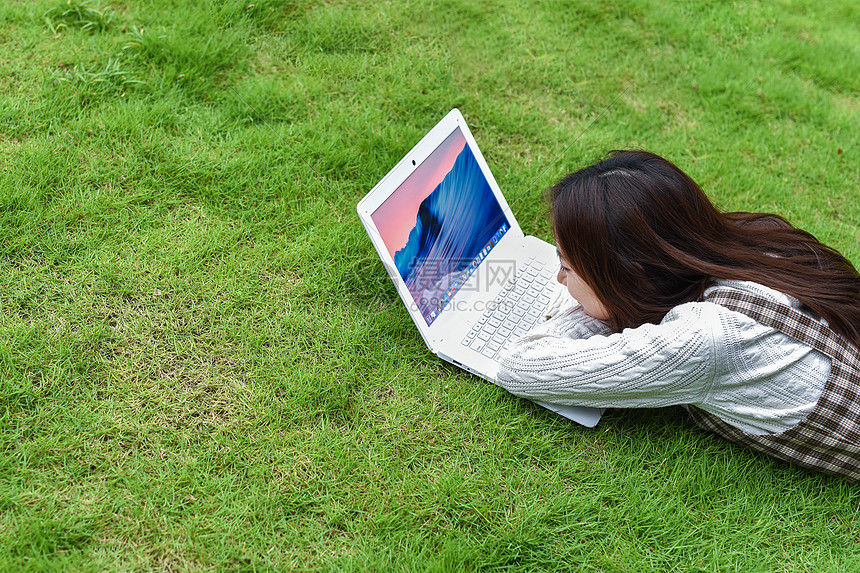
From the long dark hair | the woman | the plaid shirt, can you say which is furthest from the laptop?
the plaid shirt

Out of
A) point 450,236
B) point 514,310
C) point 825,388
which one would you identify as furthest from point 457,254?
point 825,388

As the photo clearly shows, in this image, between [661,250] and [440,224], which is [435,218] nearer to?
[440,224]

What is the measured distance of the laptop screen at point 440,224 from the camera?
7.91ft

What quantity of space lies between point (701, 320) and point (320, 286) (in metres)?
1.44

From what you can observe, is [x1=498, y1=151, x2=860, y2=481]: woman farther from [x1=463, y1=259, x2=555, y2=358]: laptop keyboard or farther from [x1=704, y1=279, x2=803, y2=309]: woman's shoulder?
[x1=463, y1=259, x2=555, y2=358]: laptop keyboard

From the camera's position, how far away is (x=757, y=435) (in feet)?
7.32

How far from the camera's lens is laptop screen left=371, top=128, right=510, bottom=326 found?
241 cm

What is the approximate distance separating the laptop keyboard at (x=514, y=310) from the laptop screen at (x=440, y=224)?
0.16m

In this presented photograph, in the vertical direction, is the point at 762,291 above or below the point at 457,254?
above

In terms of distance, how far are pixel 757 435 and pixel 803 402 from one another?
8.4 inches

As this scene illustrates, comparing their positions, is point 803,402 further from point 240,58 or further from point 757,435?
point 240,58

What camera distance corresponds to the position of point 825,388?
2057 mm

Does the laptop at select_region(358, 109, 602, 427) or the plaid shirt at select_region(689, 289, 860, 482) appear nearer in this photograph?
the plaid shirt at select_region(689, 289, 860, 482)

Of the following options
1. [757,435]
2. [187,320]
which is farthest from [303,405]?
[757,435]
